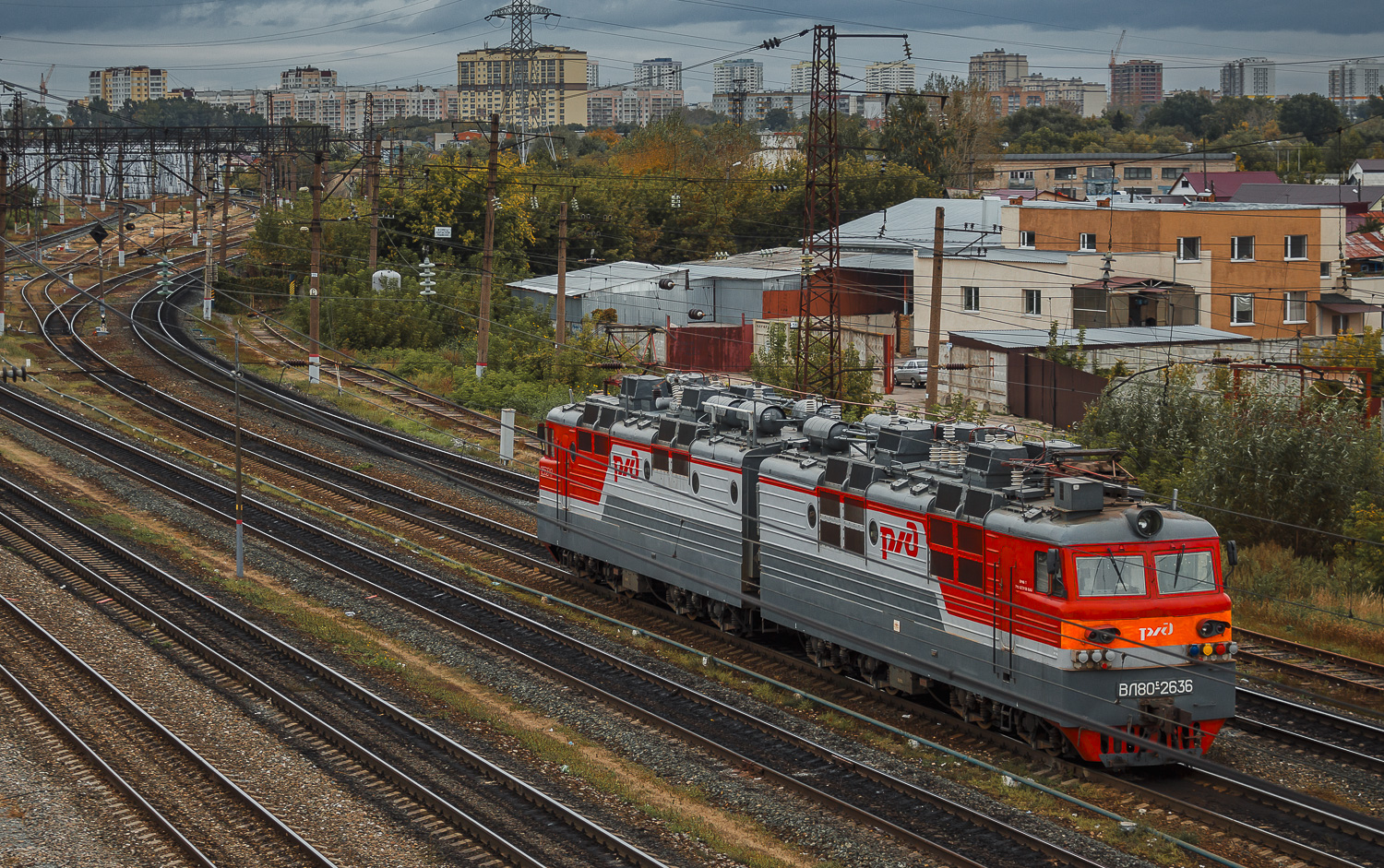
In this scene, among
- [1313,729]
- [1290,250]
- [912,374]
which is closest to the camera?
[1313,729]

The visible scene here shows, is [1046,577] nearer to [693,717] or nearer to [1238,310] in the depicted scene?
[693,717]

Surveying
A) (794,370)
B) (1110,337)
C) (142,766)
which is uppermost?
(1110,337)

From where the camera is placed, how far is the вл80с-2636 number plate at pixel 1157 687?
58.0 ft

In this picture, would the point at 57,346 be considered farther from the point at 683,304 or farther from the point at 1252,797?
the point at 1252,797

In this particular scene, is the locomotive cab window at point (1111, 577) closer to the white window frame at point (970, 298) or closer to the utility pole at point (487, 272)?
the utility pole at point (487, 272)

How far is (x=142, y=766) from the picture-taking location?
20.0m

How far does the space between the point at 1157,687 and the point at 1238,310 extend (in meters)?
48.6

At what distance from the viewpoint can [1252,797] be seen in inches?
696

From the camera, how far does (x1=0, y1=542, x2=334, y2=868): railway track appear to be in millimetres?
17016

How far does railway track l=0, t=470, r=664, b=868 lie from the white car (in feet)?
120

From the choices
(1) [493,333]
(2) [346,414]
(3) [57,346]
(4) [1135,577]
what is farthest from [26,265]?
(4) [1135,577]

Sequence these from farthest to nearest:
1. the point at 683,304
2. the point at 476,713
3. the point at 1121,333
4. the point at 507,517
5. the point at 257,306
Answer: the point at 257,306, the point at 683,304, the point at 1121,333, the point at 507,517, the point at 476,713

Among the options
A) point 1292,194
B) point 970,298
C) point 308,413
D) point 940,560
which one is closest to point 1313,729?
point 940,560

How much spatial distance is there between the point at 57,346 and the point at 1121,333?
46.5 metres
